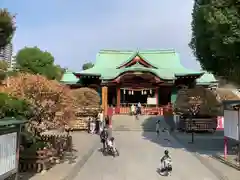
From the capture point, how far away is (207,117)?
85.2ft

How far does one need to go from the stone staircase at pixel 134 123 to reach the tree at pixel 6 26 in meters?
19.4

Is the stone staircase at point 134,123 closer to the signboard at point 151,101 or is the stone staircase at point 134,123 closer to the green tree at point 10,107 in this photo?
the signboard at point 151,101

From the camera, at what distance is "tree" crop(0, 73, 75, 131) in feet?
40.9

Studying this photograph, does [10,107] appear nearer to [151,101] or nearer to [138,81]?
[151,101]

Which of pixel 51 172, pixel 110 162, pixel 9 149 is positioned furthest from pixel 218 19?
pixel 9 149

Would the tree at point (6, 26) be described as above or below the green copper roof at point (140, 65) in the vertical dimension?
below

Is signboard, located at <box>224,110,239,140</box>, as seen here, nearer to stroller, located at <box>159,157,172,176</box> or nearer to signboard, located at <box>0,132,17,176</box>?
stroller, located at <box>159,157,172,176</box>

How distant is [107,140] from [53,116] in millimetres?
3733

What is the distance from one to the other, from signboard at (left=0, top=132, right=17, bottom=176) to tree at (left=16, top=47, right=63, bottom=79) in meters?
55.1

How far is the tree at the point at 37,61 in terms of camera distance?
209 feet

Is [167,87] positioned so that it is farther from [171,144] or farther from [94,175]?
[94,175]

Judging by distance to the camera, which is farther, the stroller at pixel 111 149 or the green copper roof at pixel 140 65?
the green copper roof at pixel 140 65

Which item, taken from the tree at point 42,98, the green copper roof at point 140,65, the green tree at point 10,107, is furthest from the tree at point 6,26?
the green copper roof at point 140,65

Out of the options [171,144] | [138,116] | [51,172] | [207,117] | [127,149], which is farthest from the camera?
[138,116]
